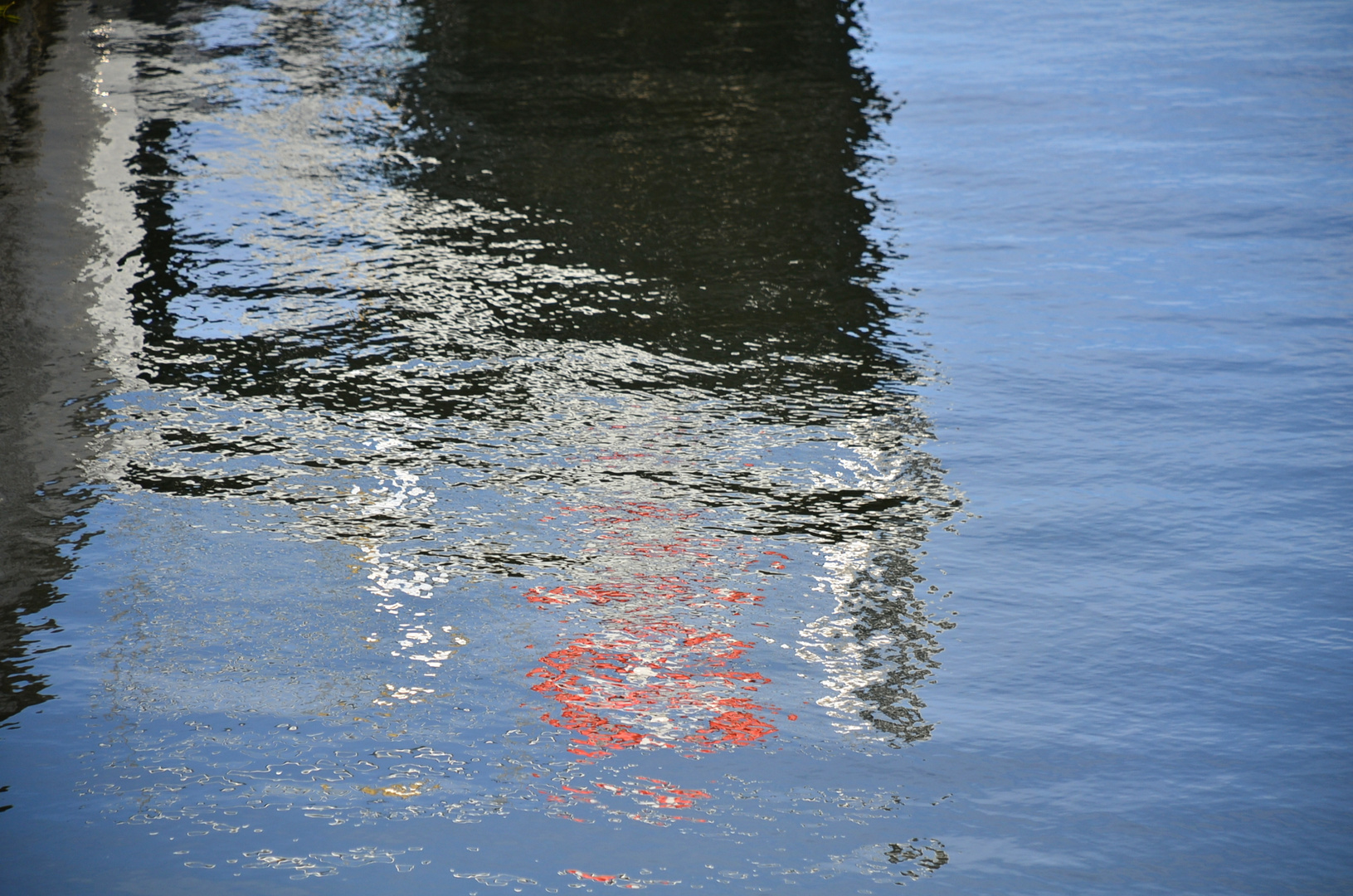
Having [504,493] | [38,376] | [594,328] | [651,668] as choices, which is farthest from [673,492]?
[38,376]

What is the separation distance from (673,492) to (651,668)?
669mm

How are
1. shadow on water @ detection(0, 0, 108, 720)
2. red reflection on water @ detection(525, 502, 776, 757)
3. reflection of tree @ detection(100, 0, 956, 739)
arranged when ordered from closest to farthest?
red reflection on water @ detection(525, 502, 776, 757) → shadow on water @ detection(0, 0, 108, 720) → reflection of tree @ detection(100, 0, 956, 739)

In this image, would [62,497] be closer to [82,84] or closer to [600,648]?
[600,648]

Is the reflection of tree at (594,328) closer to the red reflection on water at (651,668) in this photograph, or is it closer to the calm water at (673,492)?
the calm water at (673,492)

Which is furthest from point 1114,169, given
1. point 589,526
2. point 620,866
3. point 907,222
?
point 620,866

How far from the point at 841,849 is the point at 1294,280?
3.11m

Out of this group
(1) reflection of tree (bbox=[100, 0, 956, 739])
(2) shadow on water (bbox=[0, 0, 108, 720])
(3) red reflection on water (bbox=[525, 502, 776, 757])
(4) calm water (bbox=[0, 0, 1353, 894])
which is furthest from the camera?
(1) reflection of tree (bbox=[100, 0, 956, 739])

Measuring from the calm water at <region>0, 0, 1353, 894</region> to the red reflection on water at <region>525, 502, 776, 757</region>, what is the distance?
11 millimetres

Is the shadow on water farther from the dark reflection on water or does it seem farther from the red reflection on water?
the red reflection on water

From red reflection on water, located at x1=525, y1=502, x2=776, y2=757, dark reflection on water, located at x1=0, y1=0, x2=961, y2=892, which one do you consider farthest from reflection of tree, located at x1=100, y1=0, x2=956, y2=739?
red reflection on water, located at x1=525, y1=502, x2=776, y2=757

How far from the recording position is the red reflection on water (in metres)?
2.38

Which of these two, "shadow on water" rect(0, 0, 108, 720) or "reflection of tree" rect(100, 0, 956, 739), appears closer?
"shadow on water" rect(0, 0, 108, 720)

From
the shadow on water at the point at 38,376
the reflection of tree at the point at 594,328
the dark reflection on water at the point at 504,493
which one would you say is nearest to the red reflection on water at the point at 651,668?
the dark reflection on water at the point at 504,493

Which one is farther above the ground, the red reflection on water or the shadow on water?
the shadow on water
